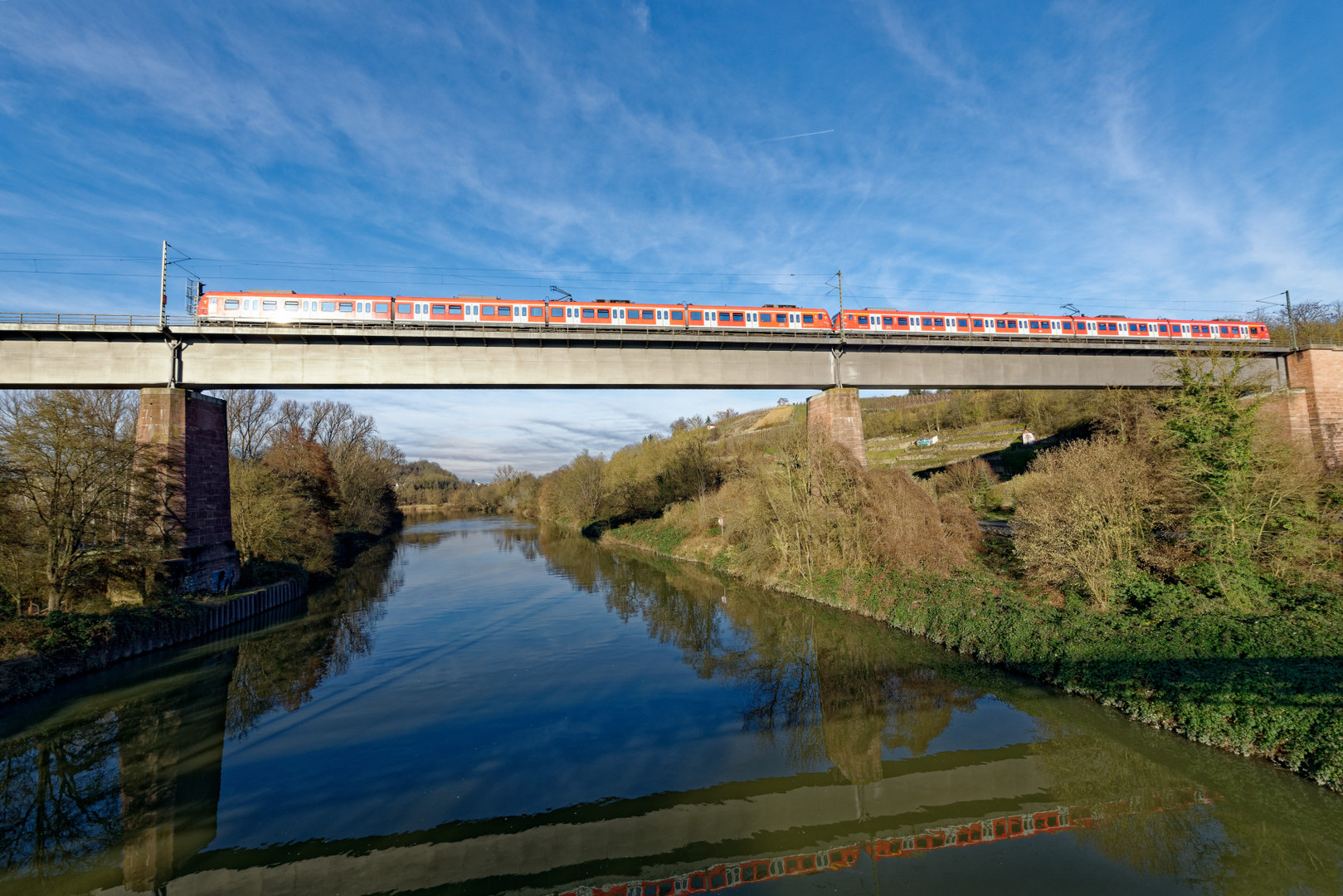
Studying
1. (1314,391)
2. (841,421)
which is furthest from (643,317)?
(1314,391)

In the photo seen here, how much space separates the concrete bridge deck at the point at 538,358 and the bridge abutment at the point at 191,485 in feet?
3.99

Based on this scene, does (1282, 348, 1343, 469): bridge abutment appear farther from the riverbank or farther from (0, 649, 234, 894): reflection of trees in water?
(0, 649, 234, 894): reflection of trees in water

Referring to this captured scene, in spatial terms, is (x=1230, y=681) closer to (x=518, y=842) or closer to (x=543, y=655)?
(x=518, y=842)

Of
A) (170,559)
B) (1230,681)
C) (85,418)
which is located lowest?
(1230,681)

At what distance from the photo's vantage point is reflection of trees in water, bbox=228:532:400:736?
15102 mm

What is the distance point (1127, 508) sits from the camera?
646 inches

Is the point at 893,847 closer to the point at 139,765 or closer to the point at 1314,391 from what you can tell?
the point at 139,765

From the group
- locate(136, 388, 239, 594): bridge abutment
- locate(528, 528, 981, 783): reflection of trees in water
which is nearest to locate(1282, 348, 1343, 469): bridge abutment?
locate(528, 528, 981, 783): reflection of trees in water

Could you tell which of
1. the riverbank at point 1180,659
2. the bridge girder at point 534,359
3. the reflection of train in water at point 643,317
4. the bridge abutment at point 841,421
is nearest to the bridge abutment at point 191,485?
the bridge girder at point 534,359

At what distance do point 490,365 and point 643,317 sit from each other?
746cm

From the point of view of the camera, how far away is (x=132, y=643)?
738 inches

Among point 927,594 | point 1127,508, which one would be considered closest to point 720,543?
point 927,594

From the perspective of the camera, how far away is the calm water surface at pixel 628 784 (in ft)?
26.2

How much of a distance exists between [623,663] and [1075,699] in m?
11.8
